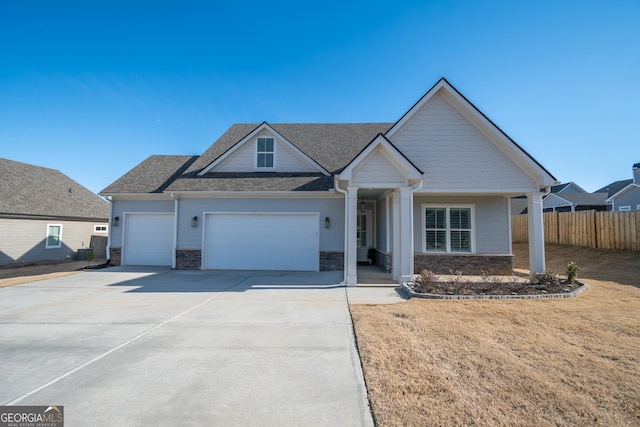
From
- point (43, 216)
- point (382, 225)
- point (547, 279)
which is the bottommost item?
point (547, 279)

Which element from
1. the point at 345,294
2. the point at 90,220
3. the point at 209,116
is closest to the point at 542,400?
the point at 345,294

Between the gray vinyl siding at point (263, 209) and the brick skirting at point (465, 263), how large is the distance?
3335mm

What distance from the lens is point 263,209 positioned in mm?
12352

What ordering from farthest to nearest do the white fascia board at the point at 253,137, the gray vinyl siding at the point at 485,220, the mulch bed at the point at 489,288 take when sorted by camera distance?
the white fascia board at the point at 253,137 < the gray vinyl siding at the point at 485,220 < the mulch bed at the point at 489,288

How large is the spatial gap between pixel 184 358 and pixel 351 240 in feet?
19.8

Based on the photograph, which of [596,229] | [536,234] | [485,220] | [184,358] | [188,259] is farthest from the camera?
[596,229]

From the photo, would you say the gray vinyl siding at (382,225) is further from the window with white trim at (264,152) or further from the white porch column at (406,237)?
the window with white trim at (264,152)

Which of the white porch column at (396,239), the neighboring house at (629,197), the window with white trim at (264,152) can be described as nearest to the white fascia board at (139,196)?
the window with white trim at (264,152)

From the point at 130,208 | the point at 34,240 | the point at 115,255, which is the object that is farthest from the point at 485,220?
the point at 34,240

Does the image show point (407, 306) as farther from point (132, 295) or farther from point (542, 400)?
point (132, 295)

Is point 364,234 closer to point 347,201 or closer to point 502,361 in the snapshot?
point 347,201

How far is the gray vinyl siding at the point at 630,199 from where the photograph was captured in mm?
23891

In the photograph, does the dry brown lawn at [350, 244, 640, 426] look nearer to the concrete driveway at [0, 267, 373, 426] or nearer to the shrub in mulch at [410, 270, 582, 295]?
the concrete driveway at [0, 267, 373, 426]

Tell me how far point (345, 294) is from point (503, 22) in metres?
9.59
